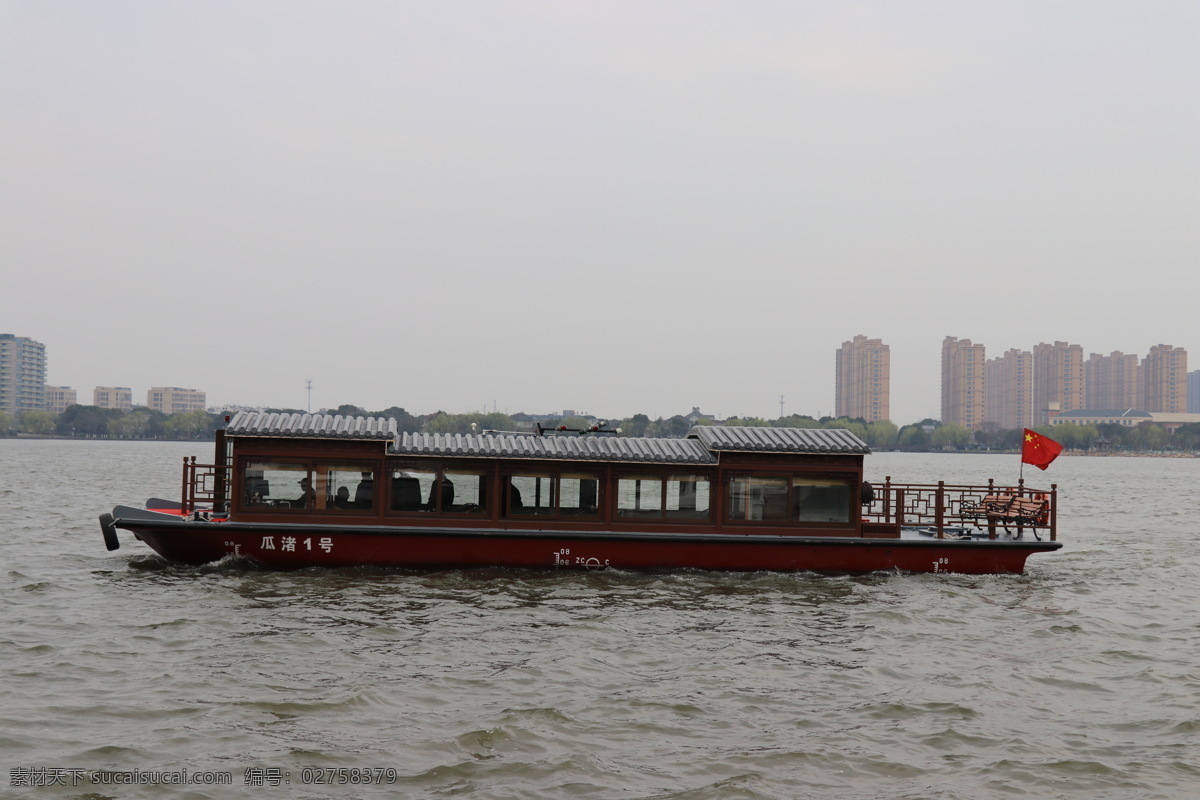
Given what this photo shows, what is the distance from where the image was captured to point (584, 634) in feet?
45.6

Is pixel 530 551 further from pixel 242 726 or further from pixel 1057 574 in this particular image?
pixel 1057 574

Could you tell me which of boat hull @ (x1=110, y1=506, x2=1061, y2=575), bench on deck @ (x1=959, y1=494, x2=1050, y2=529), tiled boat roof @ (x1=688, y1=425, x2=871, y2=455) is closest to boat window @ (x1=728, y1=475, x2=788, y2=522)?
boat hull @ (x1=110, y1=506, x2=1061, y2=575)

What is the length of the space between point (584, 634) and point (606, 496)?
4738 millimetres

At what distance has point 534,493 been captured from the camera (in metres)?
18.4

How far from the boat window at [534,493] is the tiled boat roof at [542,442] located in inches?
17.8

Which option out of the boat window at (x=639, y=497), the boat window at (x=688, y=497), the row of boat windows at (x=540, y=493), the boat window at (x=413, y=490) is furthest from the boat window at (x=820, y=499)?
the boat window at (x=413, y=490)

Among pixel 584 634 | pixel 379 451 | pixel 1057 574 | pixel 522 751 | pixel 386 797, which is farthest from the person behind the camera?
pixel 1057 574

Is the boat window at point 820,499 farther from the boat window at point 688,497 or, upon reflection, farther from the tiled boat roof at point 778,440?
the boat window at point 688,497

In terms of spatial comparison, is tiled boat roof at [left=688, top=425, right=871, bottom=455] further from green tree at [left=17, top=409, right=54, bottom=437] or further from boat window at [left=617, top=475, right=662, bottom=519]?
green tree at [left=17, top=409, right=54, bottom=437]

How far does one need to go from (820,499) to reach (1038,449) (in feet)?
16.7

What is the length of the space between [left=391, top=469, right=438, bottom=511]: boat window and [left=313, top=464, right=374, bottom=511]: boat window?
0.43 meters

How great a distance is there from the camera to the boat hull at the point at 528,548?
691 inches

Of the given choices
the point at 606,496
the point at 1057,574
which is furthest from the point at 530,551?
the point at 1057,574

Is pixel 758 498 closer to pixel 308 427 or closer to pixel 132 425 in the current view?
pixel 308 427
